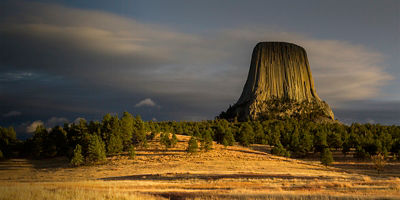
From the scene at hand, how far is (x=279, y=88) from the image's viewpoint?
173 m

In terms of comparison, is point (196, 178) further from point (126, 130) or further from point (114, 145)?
point (126, 130)

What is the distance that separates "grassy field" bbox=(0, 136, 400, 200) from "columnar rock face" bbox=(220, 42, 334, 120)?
75.3 meters

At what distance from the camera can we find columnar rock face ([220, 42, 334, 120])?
151 m

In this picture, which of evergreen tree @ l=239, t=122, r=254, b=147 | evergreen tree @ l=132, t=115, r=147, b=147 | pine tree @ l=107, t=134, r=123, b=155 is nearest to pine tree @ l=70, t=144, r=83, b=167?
pine tree @ l=107, t=134, r=123, b=155

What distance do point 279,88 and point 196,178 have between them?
148m

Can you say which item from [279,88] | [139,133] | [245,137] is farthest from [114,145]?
[279,88]

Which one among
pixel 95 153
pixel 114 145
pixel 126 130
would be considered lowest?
pixel 95 153

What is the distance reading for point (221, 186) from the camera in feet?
91.6

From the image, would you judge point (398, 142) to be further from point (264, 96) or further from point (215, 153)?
point (264, 96)

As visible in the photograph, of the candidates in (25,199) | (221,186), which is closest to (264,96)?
(221,186)

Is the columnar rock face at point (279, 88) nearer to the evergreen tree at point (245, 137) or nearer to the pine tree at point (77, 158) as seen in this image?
the evergreen tree at point (245, 137)

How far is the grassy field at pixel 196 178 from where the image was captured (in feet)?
71.0

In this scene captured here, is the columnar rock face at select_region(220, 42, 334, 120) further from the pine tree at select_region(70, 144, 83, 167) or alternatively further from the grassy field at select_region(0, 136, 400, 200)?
the pine tree at select_region(70, 144, 83, 167)

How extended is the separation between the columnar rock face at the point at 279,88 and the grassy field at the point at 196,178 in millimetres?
75281
